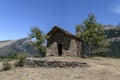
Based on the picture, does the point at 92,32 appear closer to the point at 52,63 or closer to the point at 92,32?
the point at 92,32

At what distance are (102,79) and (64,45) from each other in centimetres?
2336

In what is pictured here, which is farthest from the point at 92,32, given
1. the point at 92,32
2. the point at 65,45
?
the point at 65,45

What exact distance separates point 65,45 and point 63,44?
42 cm

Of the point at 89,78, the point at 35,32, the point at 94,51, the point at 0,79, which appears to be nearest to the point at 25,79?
the point at 0,79

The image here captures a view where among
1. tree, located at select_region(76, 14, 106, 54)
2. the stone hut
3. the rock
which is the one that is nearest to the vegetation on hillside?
tree, located at select_region(76, 14, 106, 54)

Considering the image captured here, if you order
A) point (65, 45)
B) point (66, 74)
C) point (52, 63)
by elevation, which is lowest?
point (66, 74)

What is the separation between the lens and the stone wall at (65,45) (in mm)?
48625

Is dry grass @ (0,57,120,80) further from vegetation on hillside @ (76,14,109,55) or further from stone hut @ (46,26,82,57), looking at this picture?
vegetation on hillside @ (76,14,109,55)

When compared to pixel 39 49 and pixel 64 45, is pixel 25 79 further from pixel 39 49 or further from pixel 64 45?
pixel 39 49

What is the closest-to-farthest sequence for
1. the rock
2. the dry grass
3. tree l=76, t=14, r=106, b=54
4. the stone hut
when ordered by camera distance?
the dry grass → the rock → the stone hut → tree l=76, t=14, r=106, b=54

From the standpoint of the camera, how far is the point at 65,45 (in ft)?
161

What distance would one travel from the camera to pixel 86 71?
97.9 feet

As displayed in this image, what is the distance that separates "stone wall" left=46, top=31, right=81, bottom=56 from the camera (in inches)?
1914

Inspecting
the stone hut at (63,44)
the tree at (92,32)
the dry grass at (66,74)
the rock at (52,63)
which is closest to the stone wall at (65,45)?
the stone hut at (63,44)
